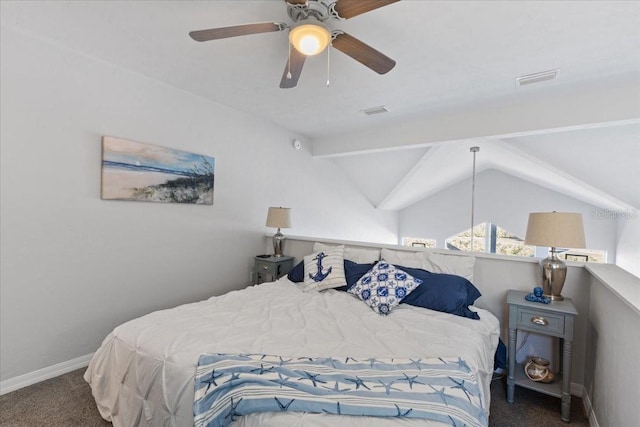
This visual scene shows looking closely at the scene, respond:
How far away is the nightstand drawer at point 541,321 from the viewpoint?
1923 millimetres

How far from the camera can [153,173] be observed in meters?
2.70

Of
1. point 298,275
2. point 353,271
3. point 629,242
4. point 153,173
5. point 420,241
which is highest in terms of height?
point 153,173

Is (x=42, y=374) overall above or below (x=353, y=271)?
below

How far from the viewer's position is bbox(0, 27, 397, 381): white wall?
6.64 ft

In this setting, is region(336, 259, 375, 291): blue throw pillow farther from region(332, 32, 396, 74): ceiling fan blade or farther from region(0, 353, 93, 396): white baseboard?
region(0, 353, 93, 396): white baseboard

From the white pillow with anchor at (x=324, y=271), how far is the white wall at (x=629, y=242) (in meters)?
4.52

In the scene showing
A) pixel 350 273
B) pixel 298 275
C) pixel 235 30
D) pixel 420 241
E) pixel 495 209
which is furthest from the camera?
pixel 420 241

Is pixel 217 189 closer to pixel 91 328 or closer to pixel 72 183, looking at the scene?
pixel 72 183

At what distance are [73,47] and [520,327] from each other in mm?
3888

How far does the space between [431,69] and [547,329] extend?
2.11 meters

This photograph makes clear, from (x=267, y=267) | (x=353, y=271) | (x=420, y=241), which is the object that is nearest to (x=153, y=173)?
(x=267, y=267)

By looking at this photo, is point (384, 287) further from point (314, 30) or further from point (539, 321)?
point (314, 30)

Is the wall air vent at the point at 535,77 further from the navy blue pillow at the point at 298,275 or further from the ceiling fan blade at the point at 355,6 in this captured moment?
the navy blue pillow at the point at 298,275

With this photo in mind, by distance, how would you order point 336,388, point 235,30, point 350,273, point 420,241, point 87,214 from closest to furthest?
point 336,388
point 235,30
point 87,214
point 350,273
point 420,241
